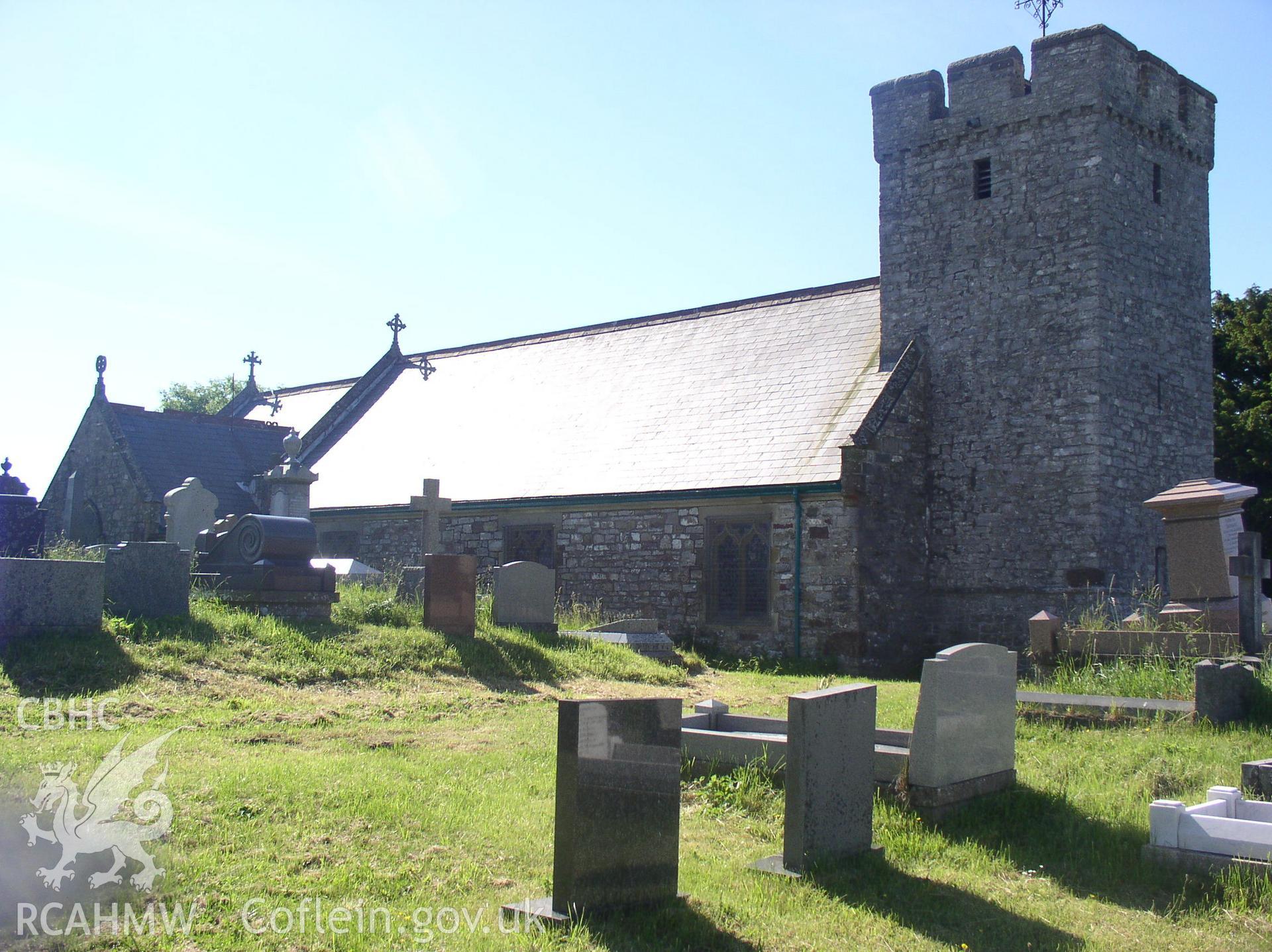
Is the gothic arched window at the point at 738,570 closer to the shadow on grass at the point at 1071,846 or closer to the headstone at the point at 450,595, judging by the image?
the headstone at the point at 450,595

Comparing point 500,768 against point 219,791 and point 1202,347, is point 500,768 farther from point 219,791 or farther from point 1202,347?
point 1202,347

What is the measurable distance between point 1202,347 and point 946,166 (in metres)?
5.85

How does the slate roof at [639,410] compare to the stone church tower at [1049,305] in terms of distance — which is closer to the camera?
the stone church tower at [1049,305]

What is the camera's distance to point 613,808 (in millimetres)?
5633

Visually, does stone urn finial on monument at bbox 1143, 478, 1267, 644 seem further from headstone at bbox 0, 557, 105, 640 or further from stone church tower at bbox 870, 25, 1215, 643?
headstone at bbox 0, 557, 105, 640

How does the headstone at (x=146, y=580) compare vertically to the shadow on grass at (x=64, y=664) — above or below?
above

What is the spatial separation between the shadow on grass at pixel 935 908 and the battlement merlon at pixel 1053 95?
1654cm

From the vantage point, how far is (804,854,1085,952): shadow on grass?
5574mm

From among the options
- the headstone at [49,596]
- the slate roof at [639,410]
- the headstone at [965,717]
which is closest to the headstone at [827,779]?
the headstone at [965,717]

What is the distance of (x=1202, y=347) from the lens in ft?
69.3

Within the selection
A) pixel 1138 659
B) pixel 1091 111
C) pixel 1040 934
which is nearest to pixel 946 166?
pixel 1091 111

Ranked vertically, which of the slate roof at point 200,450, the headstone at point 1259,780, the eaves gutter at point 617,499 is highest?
the slate roof at point 200,450

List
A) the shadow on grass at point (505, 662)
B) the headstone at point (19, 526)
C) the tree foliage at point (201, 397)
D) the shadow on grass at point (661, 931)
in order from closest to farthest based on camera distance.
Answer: the shadow on grass at point (661, 931) → the shadow on grass at point (505, 662) → the headstone at point (19, 526) → the tree foliage at point (201, 397)

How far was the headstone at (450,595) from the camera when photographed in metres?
14.5
